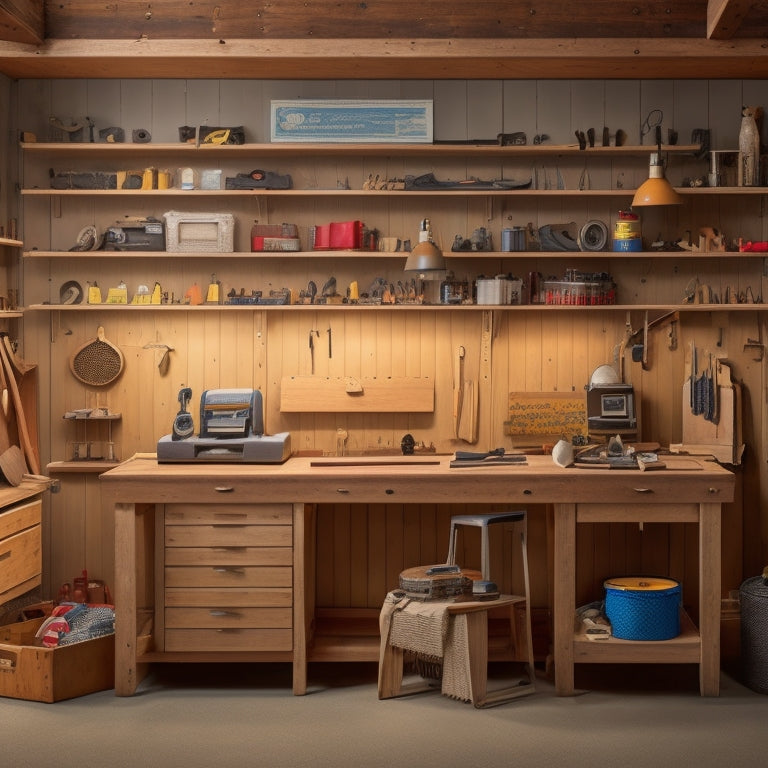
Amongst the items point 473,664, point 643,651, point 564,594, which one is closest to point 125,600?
point 473,664

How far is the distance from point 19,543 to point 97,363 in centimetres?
108

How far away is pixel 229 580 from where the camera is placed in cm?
491

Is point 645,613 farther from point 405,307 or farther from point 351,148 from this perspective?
point 351,148

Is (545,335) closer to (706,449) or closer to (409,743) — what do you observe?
(706,449)

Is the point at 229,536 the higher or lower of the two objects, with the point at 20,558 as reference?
higher

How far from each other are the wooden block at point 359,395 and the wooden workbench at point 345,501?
83 centimetres

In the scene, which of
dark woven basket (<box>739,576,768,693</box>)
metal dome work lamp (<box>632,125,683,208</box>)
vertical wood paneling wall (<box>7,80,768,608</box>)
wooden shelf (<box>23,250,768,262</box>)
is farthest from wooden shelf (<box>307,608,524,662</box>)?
metal dome work lamp (<box>632,125,683,208</box>)

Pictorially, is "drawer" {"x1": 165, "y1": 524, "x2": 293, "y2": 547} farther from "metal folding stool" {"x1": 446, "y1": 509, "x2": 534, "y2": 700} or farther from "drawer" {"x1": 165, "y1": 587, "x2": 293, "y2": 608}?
"metal folding stool" {"x1": 446, "y1": 509, "x2": 534, "y2": 700}

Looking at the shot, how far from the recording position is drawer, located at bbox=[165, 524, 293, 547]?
4910 millimetres

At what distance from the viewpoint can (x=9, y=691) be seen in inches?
189

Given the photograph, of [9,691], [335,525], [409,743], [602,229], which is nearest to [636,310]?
[602,229]

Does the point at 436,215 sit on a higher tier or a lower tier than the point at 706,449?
higher

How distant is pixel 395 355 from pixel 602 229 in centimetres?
129

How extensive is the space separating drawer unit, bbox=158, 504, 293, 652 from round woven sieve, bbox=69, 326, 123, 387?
3.88 ft
